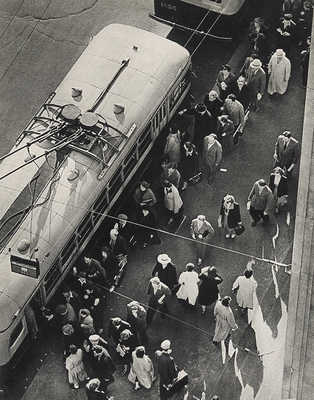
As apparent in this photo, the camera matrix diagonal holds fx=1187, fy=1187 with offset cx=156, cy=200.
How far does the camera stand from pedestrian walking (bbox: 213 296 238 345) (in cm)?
2342

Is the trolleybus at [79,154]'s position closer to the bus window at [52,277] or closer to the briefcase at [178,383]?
the bus window at [52,277]

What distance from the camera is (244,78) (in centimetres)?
2800

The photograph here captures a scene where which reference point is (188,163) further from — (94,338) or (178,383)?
(178,383)

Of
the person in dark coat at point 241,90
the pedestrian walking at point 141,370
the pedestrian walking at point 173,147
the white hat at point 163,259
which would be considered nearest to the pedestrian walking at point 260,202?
the pedestrian walking at point 173,147

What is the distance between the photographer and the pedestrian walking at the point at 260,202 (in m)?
25.4

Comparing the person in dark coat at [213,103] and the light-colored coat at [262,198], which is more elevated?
the person in dark coat at [213,103]

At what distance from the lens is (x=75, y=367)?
23141mm

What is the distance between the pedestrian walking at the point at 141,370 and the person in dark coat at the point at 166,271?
5.90ft

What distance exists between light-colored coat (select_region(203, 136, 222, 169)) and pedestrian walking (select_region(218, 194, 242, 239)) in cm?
109

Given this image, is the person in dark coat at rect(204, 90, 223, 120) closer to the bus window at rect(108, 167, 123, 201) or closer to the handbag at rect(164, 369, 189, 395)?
the bus window at rect(108, 167, 123, 201)

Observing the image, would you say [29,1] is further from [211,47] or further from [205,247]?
[205,247]

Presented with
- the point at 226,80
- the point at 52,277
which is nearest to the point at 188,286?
the point at 52,277

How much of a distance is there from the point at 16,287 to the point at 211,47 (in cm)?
1011

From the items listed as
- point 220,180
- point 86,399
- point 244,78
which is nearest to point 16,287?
point 86,399
